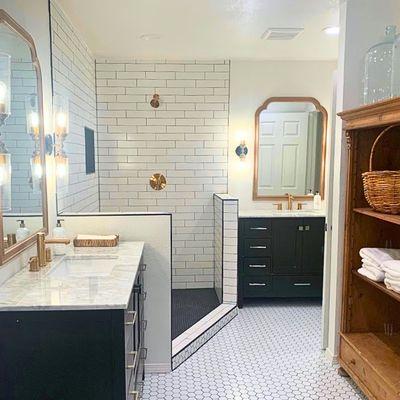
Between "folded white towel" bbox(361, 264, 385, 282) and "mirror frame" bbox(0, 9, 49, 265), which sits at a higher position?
"mirror frame" bbox(0, 9, 49, 265)

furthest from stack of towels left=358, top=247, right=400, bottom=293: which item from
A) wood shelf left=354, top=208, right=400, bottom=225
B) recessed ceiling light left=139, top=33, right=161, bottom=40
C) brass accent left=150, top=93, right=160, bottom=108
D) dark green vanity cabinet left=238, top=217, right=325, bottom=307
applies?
brass accent left=150, top=93, right=160, bottom=108

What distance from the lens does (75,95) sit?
3334mm

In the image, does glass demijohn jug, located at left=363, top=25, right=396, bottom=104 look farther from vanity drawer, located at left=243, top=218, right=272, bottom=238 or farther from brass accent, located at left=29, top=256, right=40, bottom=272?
brass accent, located at left=29, top=256, right=40, bottom=272

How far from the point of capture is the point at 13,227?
192cm

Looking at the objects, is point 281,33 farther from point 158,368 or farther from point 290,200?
point 158,368


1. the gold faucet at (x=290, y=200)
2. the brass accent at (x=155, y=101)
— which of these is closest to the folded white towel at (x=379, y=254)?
the gold faucet at (x=290, y=200)

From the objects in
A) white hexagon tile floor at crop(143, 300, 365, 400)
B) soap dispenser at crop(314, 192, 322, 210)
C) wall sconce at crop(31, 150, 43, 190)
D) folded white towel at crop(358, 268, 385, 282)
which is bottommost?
white hexagon tile floor at crop(143, 300, 365, 400)

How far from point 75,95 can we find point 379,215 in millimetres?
2412

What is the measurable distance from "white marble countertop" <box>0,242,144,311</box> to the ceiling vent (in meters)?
2.10

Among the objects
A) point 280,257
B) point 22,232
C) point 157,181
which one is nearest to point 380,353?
point 280,257

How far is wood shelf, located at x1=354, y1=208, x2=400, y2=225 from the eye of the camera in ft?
7.00

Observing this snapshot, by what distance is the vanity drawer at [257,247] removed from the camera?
3977 mm

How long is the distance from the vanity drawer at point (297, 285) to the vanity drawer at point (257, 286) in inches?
2.9

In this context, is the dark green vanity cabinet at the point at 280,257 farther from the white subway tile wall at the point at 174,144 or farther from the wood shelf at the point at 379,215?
the wood shelf at the point at 379,215
